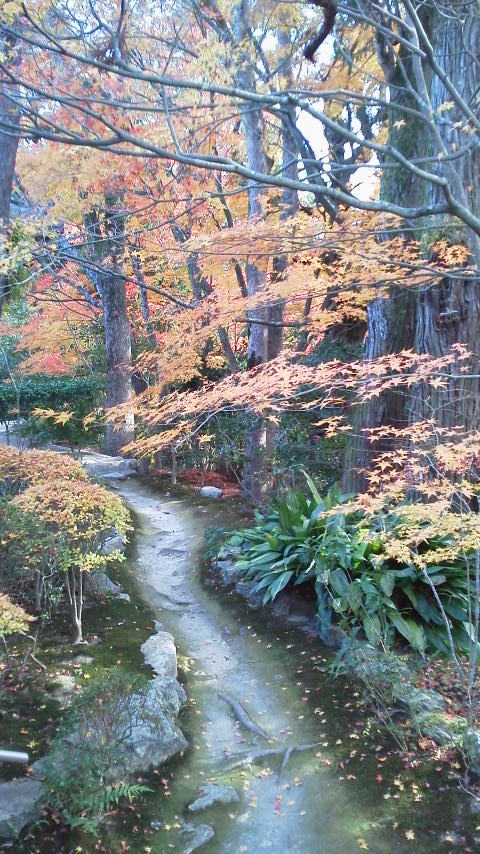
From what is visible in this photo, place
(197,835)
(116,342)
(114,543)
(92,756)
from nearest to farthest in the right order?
(92,756)
(197,835)
(114,543)
(116,342)

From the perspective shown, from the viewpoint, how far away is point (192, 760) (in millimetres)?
→ 3730

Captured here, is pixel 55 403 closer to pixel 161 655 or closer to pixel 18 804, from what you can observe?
pixel 161 655

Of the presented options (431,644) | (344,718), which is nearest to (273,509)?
(431,644)

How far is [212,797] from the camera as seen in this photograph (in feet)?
11.0

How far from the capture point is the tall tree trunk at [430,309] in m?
5.19

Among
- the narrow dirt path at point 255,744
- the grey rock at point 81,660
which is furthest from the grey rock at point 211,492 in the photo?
the grey rock at point 81,660

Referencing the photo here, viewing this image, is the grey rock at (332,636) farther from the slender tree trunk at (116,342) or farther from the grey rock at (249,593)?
the slender tree trunk at (116,342)

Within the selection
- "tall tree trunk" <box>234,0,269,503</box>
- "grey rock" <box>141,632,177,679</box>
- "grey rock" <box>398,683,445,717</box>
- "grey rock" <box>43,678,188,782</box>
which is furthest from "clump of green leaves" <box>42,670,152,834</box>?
"tall tree trunk" <box>234,0,269,503</box>

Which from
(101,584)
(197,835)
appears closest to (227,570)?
(101,584)

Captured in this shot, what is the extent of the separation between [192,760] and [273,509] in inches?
139

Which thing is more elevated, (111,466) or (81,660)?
(111,466)

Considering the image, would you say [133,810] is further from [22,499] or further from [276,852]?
[22,499]

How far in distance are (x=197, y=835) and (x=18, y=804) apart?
0.93 m

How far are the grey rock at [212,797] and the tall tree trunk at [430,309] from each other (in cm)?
246
